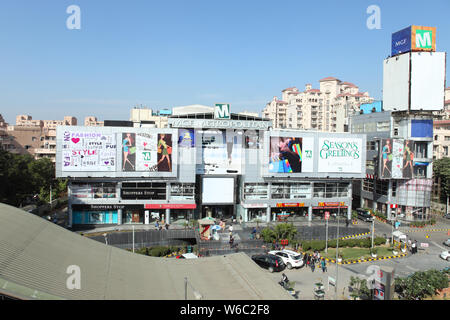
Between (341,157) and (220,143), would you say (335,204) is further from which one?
(220,143)

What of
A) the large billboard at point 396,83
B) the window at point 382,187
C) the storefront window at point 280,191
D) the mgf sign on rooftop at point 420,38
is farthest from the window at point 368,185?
the mgf sign on rooftop at point 420,38

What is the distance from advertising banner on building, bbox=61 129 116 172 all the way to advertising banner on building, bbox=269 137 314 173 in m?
20.4

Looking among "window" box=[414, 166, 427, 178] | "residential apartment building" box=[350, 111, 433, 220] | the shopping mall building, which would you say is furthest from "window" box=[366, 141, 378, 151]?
the shopping mall building

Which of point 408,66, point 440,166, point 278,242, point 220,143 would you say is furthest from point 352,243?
→ point 440,166

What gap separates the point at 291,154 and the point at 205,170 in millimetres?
11763

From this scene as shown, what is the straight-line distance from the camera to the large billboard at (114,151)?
41219mm

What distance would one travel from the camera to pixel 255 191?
46969 millimetres

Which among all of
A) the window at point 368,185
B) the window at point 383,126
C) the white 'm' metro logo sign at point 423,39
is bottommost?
the window at point 368,185

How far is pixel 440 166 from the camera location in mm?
62469

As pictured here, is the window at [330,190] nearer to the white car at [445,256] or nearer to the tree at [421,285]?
the white car at [445,256]

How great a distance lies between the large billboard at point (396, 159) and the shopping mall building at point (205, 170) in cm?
339

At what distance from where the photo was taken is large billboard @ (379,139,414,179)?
49938 millimetres

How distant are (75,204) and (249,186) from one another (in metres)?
21.9

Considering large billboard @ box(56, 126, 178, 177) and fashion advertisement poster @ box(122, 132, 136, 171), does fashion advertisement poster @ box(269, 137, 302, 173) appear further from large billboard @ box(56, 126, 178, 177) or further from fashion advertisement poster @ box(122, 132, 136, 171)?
fashion advertisement poster @ box(122, 132, 136, 171)
